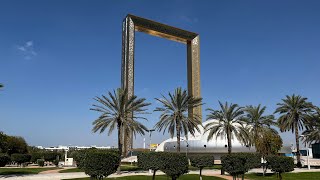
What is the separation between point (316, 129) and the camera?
6756 centimetres

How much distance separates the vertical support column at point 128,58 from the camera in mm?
70938

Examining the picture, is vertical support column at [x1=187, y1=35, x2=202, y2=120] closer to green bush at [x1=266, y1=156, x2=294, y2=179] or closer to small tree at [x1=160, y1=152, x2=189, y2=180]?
green bush at [x1=266, y1=156, x2=294, y2=179]

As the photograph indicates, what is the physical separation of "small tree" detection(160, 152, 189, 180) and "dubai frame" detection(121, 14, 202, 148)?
33951 mm

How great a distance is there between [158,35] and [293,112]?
118 ft

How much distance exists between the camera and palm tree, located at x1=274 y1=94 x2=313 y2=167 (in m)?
66.1

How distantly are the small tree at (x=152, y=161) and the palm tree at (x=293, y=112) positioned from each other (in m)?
39.1

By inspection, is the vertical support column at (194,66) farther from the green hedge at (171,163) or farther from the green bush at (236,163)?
the green hedge at (171,163)

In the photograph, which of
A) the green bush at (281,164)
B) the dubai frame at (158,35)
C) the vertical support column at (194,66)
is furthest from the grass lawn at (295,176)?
the vertical support column at (194,66)

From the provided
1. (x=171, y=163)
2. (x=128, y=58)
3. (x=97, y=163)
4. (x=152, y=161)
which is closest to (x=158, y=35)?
(x=128, y=58)

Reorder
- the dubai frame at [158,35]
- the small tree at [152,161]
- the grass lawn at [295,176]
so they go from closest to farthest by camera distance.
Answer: the small tree at [152,161] → the grass lawn at [295,176] → the dubai frame at [158,35]

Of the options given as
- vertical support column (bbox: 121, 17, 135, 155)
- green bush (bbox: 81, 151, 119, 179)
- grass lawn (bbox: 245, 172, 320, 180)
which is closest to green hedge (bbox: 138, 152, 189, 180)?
green bush (bbox: 81, 151, 119, 179)

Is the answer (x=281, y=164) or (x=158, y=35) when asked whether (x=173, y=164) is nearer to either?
(x=281, y=164)

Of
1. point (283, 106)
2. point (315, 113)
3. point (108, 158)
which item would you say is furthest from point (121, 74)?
point (108, 158)

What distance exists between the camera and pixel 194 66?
85312 millimetres
